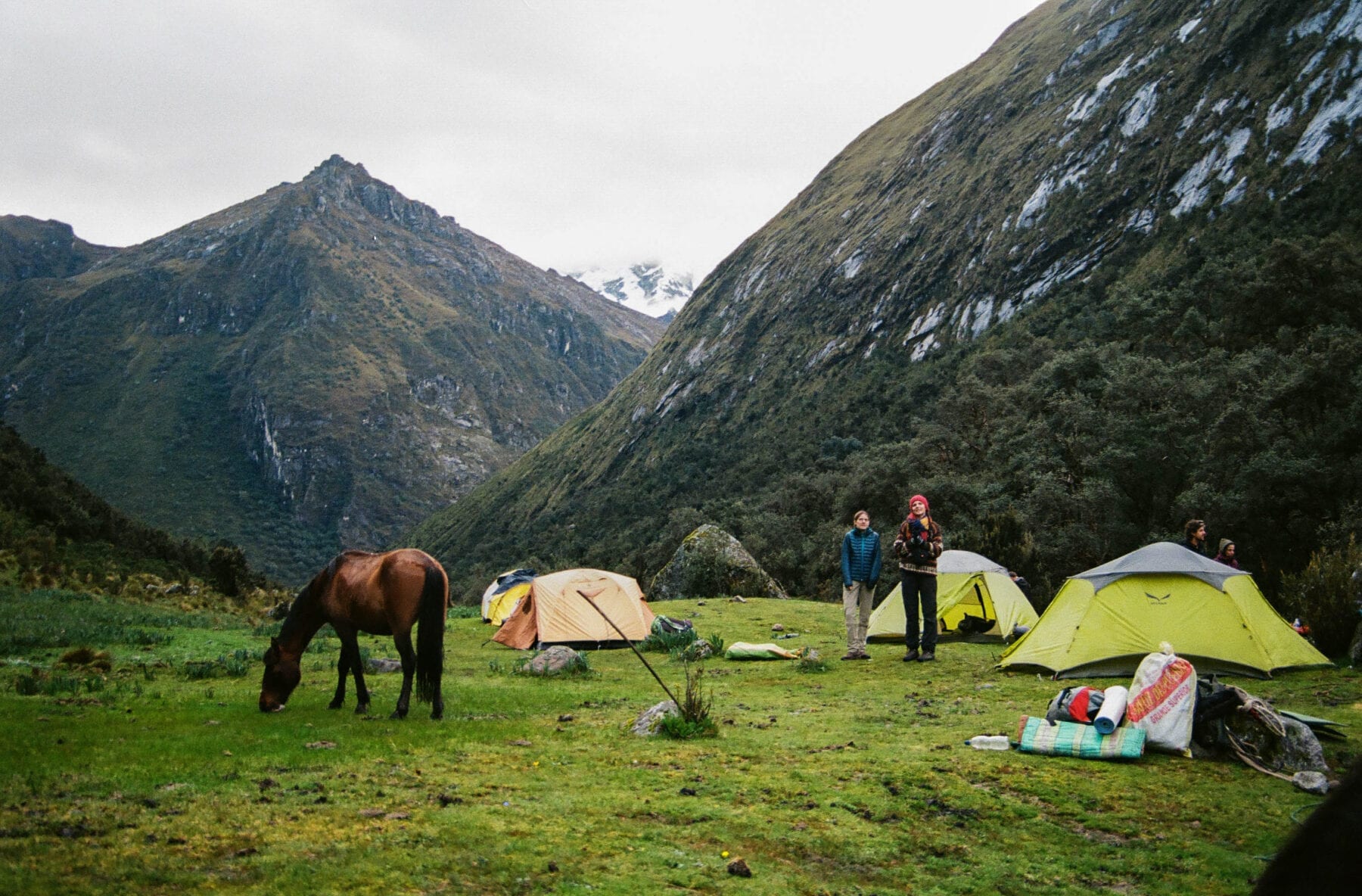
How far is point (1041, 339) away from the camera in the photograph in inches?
2384

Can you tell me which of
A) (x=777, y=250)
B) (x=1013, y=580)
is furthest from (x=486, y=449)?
(x=1013, y=580)

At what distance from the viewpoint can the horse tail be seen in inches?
344

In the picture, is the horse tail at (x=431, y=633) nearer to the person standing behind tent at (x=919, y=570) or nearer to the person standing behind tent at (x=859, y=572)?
the person standing behind tent at (x=859, y=572)

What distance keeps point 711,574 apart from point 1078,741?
23.0m

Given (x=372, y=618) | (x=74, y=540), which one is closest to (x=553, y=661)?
(x=372, y=618)

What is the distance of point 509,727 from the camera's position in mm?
8578

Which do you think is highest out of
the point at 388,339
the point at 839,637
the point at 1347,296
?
the point at 388,339

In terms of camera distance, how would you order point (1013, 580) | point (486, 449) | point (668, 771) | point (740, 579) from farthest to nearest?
point (486, 449), point (740, 579), point (1013, 580), point (668, 771)

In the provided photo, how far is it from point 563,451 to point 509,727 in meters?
132

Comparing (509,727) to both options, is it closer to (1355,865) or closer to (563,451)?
(1355,865)

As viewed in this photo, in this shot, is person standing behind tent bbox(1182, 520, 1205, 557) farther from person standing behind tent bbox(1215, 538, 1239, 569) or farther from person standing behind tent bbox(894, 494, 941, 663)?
person standing behind tent bbox(894, 494, 941, 663)

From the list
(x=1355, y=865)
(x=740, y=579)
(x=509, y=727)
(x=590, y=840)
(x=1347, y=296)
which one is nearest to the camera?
(x=1355, y=865)

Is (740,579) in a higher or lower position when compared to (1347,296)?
lower

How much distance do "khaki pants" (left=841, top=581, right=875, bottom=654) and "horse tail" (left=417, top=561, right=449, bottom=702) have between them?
7.36 m
